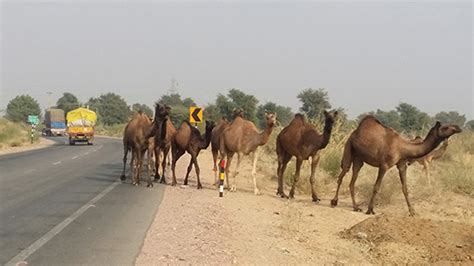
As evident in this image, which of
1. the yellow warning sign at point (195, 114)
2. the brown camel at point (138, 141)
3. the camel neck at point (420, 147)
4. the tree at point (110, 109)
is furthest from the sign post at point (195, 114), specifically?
the tree at point (110, 109)

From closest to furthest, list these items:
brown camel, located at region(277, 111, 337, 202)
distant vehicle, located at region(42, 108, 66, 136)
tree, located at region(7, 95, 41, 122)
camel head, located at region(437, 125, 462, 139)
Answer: camel head, located at region(437, 125, 462, 139) → brown camel, located at region(277, 111, 337, 202) → distant vehicle, located at region(42, 108, 66, 136) → tree, located at region(7, 95, 41, 122)

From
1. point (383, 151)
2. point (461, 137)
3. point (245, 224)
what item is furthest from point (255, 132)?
point (461, 137)

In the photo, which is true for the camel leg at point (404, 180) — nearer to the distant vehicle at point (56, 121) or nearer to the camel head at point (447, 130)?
the camel head at point (447, 130)

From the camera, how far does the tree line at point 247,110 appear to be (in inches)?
1818

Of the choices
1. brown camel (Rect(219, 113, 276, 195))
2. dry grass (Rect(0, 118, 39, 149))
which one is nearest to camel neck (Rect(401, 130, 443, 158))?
brown camel (Rect(219, 113, 276, 195))

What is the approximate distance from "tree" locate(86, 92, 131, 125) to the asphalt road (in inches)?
4250

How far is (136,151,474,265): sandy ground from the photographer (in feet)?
25.4

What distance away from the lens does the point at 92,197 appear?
13.0 meters

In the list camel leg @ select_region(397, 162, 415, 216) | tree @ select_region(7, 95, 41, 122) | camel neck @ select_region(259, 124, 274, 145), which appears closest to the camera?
camel leg @ select_region(397, 162, 415, 216)

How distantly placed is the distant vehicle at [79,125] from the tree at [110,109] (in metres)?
75.5

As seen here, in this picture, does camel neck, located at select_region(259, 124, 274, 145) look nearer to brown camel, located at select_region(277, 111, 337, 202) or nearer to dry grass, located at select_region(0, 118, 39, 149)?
brown camel, located at select_region(277, 111, 337, 202)

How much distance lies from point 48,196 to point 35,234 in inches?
175

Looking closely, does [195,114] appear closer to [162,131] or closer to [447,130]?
[162,131]

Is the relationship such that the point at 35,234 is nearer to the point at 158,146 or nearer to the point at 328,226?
the point at 328,226
